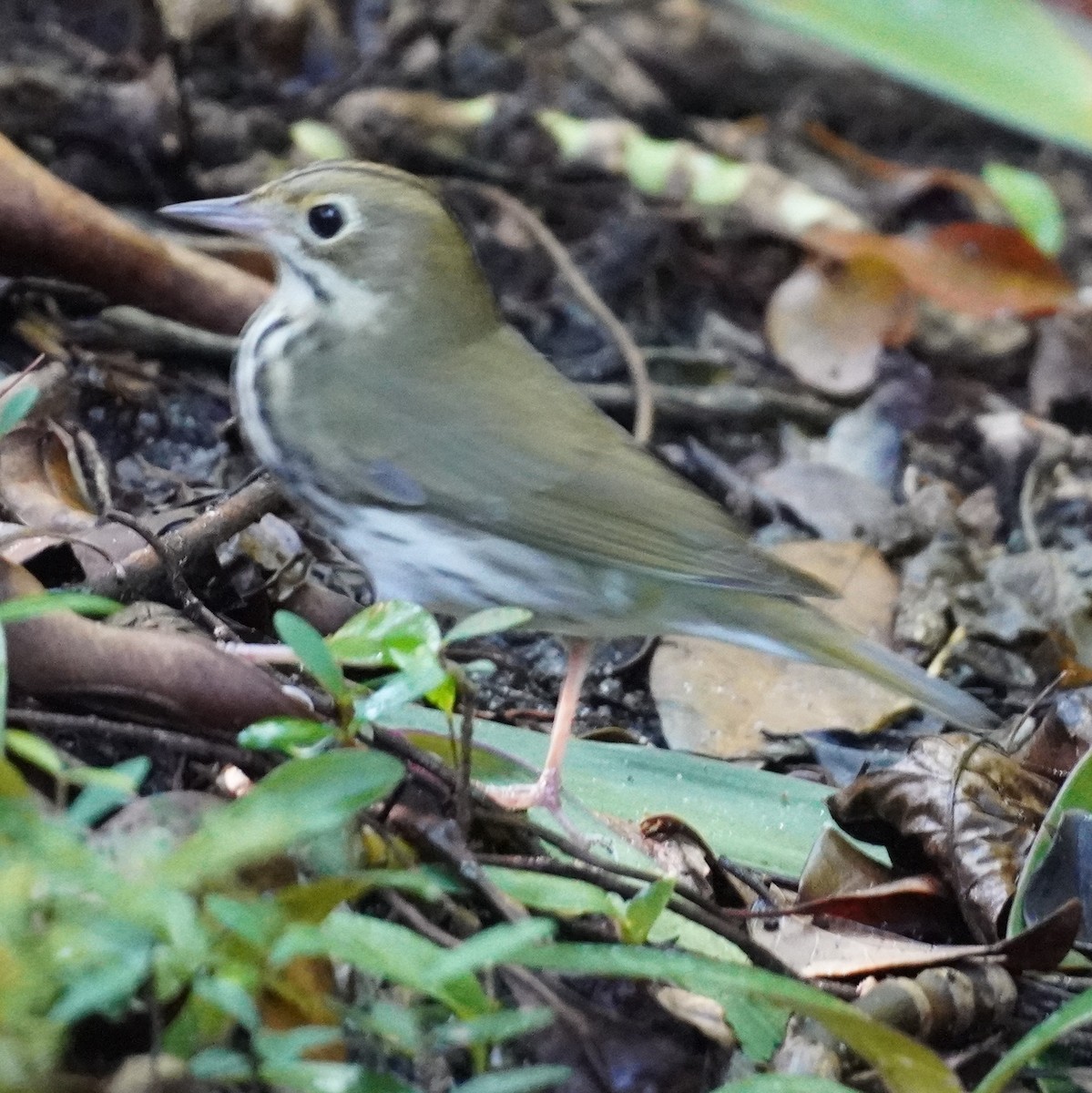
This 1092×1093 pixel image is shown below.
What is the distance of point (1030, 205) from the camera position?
4691 millimetres

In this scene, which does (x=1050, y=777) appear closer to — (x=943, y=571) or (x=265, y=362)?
(x=943, y=571)

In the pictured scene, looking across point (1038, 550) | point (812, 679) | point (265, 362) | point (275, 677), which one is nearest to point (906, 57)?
point (1038, 550)

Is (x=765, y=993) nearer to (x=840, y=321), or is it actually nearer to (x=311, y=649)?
(x=311, y=649)

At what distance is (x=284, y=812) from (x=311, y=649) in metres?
0.26

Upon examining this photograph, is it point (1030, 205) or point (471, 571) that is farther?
point (1030, 205)

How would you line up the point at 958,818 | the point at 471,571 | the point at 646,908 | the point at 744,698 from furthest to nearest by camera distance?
the point at 744,698, the point at 471,571, the point at 958,818, the point at 646,908

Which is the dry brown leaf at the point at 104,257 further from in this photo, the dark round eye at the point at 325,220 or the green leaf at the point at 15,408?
the green leaf at the point at 15,408

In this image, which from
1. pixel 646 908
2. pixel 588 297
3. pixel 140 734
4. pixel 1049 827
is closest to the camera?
pixel 646 908

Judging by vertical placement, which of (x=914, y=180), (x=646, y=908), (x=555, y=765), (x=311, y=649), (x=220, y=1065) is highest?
(x=311, y=649)

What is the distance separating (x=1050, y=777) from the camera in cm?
265

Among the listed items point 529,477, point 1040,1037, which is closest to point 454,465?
point 529,477

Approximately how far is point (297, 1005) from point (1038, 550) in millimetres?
2720

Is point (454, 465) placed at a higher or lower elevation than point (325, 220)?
lower

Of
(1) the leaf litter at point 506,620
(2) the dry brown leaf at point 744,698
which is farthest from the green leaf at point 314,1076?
(2) the dry brown leaf at point 744,698
